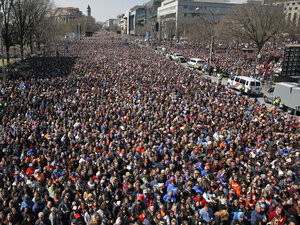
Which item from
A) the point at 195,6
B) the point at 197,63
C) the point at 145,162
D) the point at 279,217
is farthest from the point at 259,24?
the point at 195,6

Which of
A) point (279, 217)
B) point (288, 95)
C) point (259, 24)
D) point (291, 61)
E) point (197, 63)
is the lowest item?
point (279, 217)

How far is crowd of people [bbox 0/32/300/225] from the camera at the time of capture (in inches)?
241

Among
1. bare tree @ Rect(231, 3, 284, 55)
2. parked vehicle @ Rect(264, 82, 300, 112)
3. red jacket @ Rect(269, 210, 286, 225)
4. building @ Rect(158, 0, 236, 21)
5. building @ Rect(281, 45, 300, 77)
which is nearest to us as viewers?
red jacket @ Rect(269, 210, 286, 225)

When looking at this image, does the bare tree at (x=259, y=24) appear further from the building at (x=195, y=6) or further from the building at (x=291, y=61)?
the building at (x=195, y=6)

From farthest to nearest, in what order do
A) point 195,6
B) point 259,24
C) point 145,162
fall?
1. point 195,6
2. point 259,24
3. point 145,162

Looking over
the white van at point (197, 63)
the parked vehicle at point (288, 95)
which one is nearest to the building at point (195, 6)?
the white van at point (197, 63)

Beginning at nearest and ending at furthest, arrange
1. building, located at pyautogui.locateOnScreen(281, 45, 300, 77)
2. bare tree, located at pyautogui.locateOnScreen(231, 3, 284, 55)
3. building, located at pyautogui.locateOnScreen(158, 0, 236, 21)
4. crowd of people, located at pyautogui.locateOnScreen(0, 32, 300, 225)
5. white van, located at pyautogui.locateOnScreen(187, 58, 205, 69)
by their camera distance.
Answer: crowd of people, located at pyautogui.locateOnScreen(0, 32, 300, 225) → building, located at pyautogui.locateOnScreen(281, 45, 300, 77) → white van, located at pyautogui.locateOnScreen(187, 58, 205, 69) → bare tree, located at pyautogui.locateOnScreen(231, 3, 284, 55) → building, located at pyautogui.locateOnScreen(158, 0, 236, 21)

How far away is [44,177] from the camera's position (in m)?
7.96

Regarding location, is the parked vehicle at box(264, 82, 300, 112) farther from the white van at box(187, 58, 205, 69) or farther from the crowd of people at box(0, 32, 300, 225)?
the white van at box(187, 58, 205, 69)

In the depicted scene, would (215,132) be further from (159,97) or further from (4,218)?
(4,218)

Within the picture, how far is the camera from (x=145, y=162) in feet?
27.2

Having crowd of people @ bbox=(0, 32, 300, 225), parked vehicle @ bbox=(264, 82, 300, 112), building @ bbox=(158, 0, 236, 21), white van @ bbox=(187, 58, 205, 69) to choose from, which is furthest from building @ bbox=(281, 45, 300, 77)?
building @ bbox=(158, 0, 236, 21)

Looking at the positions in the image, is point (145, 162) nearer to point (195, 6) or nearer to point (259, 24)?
point (259, 24)

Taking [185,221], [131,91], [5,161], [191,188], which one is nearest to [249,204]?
[191,188]
